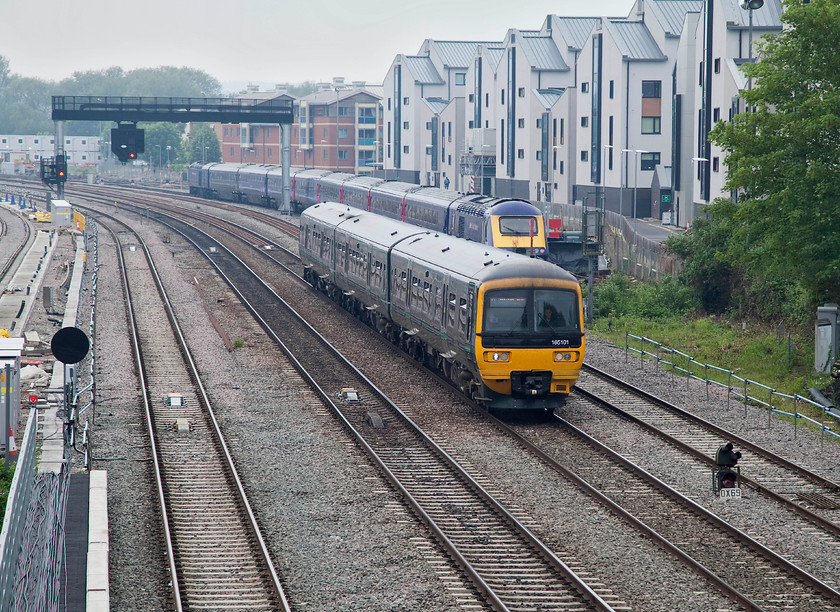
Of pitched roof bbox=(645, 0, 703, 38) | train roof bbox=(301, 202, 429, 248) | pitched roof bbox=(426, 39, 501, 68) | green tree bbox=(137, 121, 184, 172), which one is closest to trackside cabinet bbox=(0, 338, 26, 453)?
train roof bbox=(301, 202, 429, 248)

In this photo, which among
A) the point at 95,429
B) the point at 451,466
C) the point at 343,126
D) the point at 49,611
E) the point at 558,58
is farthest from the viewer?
the point at 343,126

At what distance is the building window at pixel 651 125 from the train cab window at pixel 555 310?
48465 mm

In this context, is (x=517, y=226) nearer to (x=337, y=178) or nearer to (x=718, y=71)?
(x=718, y=71)

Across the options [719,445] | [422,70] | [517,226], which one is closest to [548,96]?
[422,70]

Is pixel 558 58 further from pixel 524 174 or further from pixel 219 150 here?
pixel 219 150

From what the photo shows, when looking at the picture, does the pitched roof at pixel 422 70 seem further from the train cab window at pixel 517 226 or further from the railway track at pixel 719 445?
the railway track at pixel 719 445

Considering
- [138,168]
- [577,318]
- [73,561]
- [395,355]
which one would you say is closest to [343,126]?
[138,168]

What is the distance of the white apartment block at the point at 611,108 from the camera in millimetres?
57312

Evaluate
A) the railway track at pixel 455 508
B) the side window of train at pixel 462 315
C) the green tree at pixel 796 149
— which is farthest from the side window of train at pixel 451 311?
the green tree at pixel 796 149

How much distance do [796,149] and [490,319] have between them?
10231mm

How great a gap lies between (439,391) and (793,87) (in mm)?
11704

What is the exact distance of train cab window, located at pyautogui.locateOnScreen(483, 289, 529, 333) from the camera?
22.1 metres

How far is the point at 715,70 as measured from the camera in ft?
185

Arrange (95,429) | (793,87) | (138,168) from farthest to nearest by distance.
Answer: (138,168) → (793,87) → (95,429)
